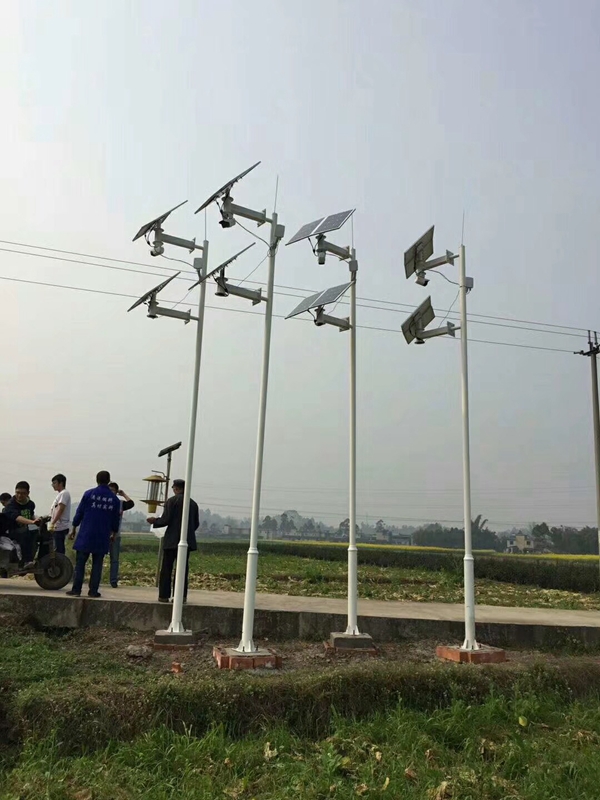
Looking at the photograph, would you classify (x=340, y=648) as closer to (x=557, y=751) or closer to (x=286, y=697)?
(x=286, y=697)

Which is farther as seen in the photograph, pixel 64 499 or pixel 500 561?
pixel 500 561

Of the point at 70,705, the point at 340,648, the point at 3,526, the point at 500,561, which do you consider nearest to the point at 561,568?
the point at 500,561

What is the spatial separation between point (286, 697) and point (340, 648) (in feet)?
5.89

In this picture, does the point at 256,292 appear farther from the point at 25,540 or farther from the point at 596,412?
the point at 596,412

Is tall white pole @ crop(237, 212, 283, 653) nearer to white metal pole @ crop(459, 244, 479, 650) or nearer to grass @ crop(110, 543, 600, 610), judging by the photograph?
white metal pole @ crop(459, 244, 479, 650)

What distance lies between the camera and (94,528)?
8477mm

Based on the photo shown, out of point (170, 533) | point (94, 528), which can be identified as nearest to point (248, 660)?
point (170, 533)

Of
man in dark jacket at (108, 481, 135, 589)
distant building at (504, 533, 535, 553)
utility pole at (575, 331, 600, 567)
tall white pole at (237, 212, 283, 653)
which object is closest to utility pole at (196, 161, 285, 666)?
tall white pole at (237, 212, 283, 653)

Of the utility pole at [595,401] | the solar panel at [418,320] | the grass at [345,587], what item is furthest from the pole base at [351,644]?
the utility pole at [595,401]

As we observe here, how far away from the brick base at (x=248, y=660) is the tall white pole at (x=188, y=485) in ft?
2.75

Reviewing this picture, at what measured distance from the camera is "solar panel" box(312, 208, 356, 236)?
7.72m

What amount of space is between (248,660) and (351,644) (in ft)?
4.42

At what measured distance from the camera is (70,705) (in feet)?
16.4

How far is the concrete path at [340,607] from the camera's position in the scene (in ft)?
27.3
